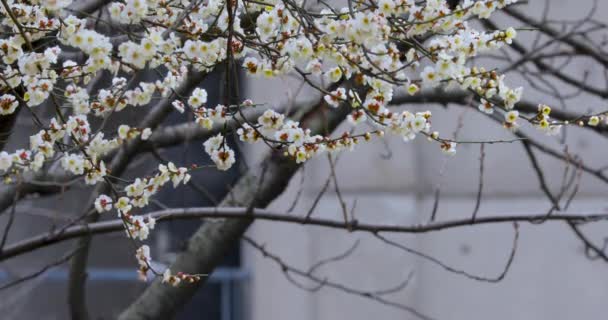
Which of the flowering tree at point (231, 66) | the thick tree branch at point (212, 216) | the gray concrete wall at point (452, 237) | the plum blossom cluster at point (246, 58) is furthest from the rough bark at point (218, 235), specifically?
the gray concrete wall at point (452, 237)

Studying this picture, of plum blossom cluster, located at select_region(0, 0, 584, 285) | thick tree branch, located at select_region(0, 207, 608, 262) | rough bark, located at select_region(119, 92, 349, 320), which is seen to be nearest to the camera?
plum blossom cluster, located at select_region(0, 0, 584, 285)

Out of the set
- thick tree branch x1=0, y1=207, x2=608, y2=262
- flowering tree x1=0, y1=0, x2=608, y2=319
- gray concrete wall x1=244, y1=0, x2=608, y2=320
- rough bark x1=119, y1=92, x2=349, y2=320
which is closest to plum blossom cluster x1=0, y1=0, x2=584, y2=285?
flowering tree x1=0, y1=0, x2=608, y2=319

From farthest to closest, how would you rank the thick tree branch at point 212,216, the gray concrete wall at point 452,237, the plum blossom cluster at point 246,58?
the gray concrete wall at point 452,237 < the thick tree branch at point 212,216 < the plum blossom cluster at point 246,58

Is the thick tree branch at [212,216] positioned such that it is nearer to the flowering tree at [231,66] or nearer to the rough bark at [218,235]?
the flowering tree at [231,66]

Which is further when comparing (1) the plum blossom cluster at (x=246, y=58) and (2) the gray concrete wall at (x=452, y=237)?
(2) the gray concrete wall at (x=452, y=237)

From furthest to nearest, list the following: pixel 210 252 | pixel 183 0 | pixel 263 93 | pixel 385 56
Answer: pixel 263 93 < pixel 210 252 < pixel 183 0 < pixel 385 56

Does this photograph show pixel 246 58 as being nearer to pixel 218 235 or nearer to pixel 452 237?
pixel 218 235

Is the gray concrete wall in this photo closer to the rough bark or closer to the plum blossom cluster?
the rough bark

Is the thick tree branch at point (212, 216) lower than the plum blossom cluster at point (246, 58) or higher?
lower

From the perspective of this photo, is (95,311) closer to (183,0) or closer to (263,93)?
(263,93)

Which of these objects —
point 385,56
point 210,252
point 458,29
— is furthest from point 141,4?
point 210,252

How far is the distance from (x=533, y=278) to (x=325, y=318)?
1303 millimetres

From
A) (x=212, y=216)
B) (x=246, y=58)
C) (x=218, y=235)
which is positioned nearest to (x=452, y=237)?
(x=218, y=235)

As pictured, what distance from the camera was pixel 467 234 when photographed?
18.9ft
